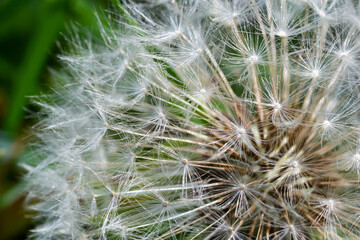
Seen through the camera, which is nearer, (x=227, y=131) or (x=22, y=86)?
(x=227, y=131)

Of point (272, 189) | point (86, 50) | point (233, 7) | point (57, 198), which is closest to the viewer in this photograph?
point (272, 189)

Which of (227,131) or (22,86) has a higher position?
(22,86)

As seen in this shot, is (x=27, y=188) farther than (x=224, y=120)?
Yes

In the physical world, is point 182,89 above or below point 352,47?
above

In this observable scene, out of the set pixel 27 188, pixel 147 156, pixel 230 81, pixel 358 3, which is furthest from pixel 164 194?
pixel 358 3

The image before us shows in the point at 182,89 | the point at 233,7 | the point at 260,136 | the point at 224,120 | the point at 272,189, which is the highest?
the point at 233,7

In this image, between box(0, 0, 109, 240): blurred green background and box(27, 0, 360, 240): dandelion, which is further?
box(0, 0, 109, 240): blurred green background

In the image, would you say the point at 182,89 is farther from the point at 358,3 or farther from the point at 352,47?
the point at 358,3

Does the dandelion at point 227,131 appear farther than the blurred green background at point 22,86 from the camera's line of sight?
No
